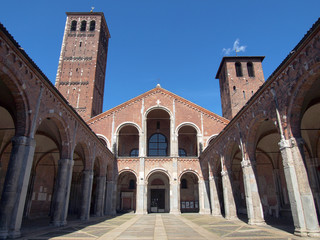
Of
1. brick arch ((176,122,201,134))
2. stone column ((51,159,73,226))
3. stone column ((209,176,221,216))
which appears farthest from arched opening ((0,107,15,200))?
brick arch ((176,122,201,134))

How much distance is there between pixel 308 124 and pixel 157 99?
1572cm

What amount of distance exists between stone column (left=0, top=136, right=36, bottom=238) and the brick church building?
1.3 inches

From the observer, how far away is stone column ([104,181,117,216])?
2080 centimetres

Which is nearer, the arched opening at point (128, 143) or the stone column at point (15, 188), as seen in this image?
the stone column at point (15, 188)

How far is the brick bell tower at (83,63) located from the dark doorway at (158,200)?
1240 centimetres

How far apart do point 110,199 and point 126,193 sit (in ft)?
15.4

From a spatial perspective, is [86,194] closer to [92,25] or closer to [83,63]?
[83,63]

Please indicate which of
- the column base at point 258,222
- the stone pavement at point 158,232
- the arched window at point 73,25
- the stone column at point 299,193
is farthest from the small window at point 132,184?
the arched window at point 73,25

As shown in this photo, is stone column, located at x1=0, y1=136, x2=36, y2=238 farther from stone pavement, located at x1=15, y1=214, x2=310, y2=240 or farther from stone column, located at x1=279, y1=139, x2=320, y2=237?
stone column, located at x1=279, y1=139, x2=320, y2=237

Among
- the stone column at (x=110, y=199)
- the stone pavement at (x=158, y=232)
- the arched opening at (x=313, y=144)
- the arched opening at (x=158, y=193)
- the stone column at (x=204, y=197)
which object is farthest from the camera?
the arched opening at (x=158, y=193)

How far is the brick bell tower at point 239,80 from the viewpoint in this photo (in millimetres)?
31031

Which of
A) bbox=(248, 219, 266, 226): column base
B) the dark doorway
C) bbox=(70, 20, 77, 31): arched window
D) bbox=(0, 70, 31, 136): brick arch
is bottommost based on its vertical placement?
bbox=(248, 219, 266, 226): column base

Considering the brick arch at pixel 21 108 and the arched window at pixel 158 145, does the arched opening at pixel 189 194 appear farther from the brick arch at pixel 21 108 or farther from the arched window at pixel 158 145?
the brick arch at pixel 21 108

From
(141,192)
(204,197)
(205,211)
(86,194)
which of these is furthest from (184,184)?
(86,194)
